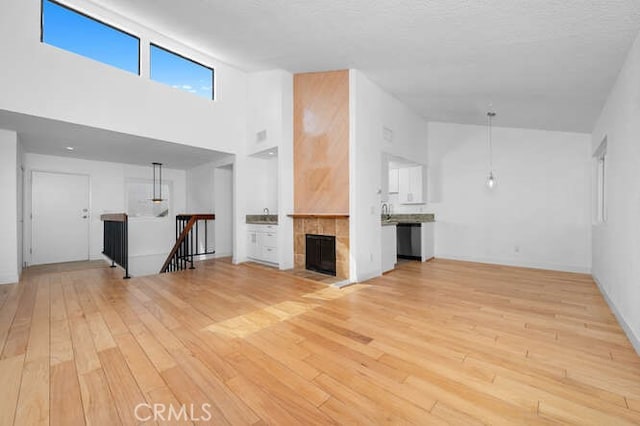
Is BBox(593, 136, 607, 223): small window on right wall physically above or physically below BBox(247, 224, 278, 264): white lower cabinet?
above

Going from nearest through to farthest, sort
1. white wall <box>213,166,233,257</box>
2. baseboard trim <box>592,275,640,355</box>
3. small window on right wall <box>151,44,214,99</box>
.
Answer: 1. baseboard trim <box>592,275,640,355</box>
2. small window on right wall <box>151,44,214,99</box>
3. white wall <box>213,166,233,257</box>

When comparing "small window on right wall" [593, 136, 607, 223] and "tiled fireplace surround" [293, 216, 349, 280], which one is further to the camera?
"tiled fireplace surround" [293, 216, 349, 280]

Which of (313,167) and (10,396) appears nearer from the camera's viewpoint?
(10,396)

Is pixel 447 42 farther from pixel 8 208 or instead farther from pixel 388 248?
pixel 8 208

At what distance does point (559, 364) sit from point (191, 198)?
8394mm

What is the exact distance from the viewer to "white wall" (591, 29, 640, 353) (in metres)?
2.26

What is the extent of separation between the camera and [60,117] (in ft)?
12.4

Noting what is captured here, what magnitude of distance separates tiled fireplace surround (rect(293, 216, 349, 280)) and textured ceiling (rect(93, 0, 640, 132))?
2531 millimetres

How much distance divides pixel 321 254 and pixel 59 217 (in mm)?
6178

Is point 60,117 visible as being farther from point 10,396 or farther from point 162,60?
point 10,396

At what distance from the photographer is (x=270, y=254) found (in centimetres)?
543

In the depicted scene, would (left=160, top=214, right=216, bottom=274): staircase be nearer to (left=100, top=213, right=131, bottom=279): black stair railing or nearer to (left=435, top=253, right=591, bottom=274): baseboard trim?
(left=100, top=213, right=131, bottom=279): black stair railing

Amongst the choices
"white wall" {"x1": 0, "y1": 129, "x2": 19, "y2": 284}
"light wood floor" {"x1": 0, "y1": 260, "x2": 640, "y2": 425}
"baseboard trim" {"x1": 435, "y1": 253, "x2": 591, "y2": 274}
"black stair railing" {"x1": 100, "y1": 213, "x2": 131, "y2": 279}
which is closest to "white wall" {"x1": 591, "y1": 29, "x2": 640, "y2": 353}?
"light wood floor" {"x1": 0, "y1": 260, "x2": 640, "y2": 425}

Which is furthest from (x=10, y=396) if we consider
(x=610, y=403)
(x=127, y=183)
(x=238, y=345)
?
(x=127, y=183)
